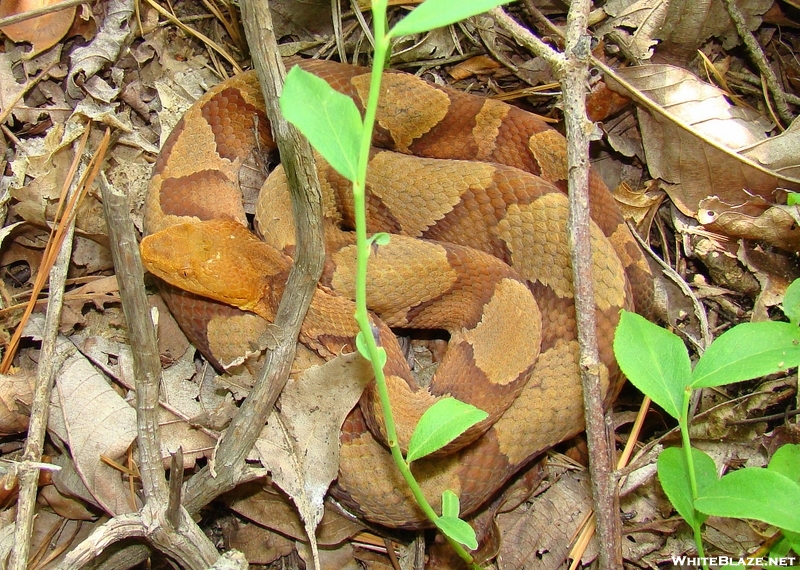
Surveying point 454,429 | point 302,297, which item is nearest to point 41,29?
point 302,297

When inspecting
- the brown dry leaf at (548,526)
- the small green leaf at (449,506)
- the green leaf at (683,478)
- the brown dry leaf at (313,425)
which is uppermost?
the small green leaf at (449,506)

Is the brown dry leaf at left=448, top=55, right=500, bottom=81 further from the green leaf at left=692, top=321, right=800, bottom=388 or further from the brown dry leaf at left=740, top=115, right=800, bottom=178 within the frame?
the green leaf at left=692, top=321, right=800, bottom=388

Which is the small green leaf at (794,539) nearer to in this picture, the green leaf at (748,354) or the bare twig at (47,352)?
the green leaf at (748,354)

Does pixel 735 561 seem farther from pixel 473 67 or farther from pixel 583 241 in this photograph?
pixel 473 67

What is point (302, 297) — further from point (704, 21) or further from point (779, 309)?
point (704, 21)

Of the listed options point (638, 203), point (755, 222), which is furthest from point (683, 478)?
point (638, 203)

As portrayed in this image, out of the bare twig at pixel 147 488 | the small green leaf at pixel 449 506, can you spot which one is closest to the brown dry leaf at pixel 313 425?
the bare twig at pixel 147 488
